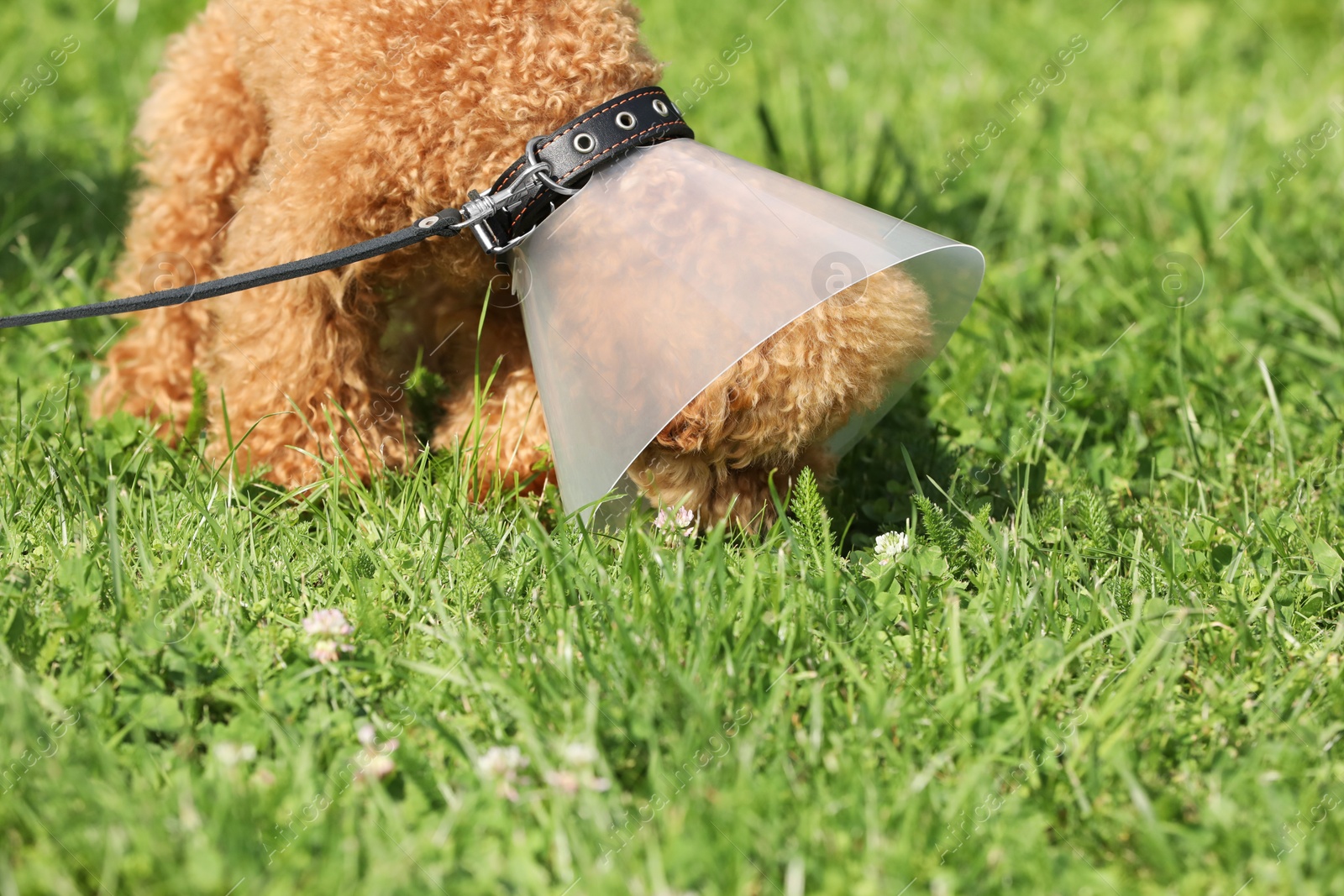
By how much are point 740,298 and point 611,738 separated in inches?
25.9

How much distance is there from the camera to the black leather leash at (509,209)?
1.76m

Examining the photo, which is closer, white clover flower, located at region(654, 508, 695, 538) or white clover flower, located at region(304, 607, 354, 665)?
white clover flower, located at region(304, 607, 354, 665)

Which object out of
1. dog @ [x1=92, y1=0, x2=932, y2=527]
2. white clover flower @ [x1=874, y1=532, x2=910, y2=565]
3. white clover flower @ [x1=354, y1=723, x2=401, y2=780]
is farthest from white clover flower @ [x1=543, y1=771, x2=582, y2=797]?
white clover flower @ [x1=874, y1=532, x2=910, y2=565]

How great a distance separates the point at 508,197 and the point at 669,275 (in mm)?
304

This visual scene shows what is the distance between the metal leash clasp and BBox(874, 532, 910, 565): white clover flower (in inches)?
32.8

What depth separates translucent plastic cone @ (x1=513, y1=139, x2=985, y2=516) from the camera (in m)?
1.63

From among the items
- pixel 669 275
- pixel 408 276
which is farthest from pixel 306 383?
pixel 669 275

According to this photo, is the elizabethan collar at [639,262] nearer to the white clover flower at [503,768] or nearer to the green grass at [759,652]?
the green grass at [759,652]

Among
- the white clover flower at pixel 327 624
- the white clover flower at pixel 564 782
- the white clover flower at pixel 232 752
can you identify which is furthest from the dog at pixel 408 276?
the white clover flower at pixel 232 752

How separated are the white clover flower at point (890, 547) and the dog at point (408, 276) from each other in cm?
19

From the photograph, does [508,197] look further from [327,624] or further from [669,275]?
[327,624]

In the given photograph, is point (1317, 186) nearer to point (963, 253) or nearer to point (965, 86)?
point (965, 86)

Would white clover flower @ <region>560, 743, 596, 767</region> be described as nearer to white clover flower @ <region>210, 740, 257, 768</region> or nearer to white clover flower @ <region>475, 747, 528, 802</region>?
white clover flower @ <region>475, 747, 528, 802</region>

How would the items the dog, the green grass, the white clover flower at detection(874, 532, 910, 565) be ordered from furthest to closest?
the white clover flower at detection(874, 532, 910, 565) < the dog < the green grass
